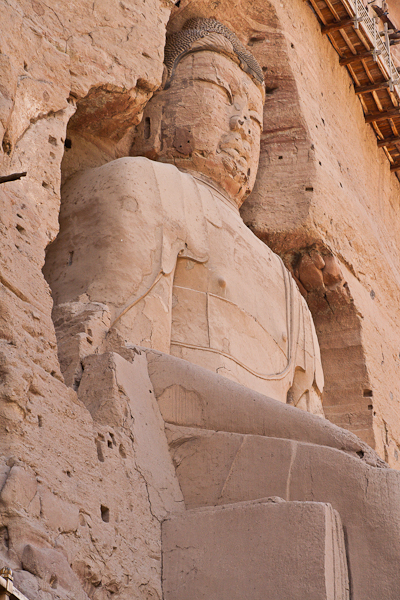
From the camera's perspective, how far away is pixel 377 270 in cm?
761

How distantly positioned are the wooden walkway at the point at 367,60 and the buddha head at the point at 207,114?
169 cm

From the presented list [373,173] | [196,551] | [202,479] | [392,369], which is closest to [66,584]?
[196,551]

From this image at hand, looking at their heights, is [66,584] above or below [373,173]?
below

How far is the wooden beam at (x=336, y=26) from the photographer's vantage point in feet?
25.4

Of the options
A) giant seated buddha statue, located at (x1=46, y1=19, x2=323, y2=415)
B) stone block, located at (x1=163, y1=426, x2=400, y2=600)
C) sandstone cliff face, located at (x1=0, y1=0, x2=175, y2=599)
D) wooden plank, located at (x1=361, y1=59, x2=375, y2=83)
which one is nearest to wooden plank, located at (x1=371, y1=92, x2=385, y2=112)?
wooden plank, located at (x1=361, y1=59, x2=375, y2=83)

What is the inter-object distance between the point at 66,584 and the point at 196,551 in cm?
68

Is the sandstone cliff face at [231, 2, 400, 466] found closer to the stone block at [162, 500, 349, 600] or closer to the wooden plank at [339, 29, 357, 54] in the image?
the wooden plank at [339, 29, 357, 54]

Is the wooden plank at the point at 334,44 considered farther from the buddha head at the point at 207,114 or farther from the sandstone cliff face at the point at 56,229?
the buddha head at the point at 207,114

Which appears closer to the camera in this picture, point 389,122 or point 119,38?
point 119,38

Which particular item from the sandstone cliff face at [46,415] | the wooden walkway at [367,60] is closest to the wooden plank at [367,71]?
the wooden walkway at [367,60]

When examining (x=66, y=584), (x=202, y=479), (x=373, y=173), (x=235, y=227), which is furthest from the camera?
(x=373, y=173)

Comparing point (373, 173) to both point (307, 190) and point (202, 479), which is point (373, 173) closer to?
point (307, 190)

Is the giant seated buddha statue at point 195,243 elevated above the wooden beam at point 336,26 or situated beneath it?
situated beneath

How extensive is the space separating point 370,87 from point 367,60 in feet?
0.88
